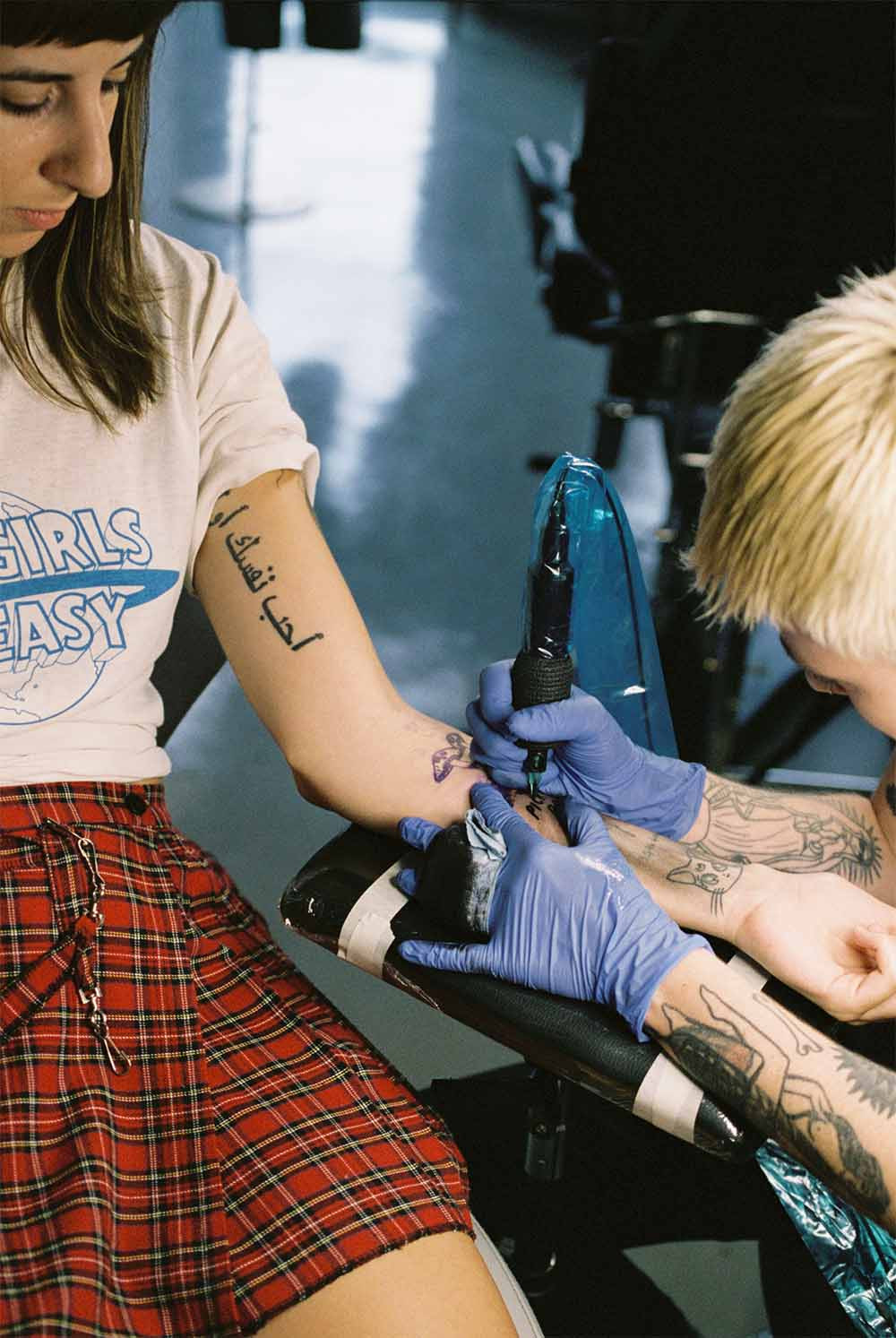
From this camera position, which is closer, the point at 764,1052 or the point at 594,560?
the point at 764,1052

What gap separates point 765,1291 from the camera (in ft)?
6.29

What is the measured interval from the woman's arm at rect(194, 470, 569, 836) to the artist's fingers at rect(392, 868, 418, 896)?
112mm

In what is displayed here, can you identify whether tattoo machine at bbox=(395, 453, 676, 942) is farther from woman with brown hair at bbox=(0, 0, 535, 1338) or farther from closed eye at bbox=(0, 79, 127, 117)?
closed eye at bbox=(0, 79, 127, 117)

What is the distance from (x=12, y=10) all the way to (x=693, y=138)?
7.39 ft

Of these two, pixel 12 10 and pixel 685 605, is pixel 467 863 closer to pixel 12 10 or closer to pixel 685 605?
pixel 12 10

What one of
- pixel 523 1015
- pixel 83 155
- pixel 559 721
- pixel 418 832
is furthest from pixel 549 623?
pixel 83 155

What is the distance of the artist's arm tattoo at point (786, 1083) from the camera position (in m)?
1.15

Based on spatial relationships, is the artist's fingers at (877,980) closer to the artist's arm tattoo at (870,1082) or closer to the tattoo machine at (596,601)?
the artist's arm tattoo at (870,1082)

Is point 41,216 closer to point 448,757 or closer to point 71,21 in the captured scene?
point 71,21

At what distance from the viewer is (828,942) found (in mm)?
1303

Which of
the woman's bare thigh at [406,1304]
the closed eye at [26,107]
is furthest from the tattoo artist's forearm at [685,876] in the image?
the closed eye at [26,107]

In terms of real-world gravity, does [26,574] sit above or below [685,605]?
above

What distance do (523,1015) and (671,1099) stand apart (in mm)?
138

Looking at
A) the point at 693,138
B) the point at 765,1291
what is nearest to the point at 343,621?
the point at 765,1291
